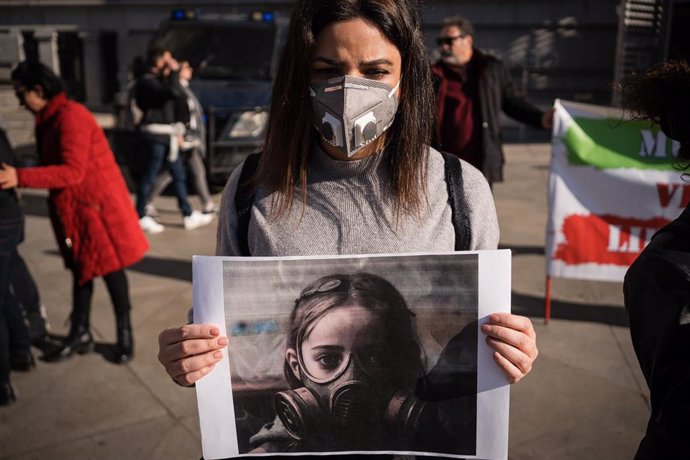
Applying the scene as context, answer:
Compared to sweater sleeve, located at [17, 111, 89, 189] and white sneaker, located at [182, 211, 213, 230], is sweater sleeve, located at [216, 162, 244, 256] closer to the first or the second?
sweater sleeve, located at [17, 111, 89, 189]

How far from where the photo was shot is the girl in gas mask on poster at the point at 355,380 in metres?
1.38

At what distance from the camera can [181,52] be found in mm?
9320

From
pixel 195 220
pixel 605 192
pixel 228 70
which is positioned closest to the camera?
pixel 605 192

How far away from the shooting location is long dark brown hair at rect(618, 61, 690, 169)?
1.43 metres

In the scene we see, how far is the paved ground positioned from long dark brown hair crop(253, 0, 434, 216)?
2121mm

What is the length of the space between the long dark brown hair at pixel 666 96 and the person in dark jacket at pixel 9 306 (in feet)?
11.0

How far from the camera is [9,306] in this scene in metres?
4.06

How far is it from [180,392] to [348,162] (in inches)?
107

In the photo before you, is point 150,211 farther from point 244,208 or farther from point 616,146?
point 244,208

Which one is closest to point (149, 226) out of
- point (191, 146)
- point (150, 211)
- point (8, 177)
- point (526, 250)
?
point (150, 211)

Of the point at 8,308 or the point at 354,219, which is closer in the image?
the point at 354,219

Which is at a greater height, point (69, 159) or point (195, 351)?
point (195, 351)

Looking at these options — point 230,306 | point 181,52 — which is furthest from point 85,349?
point 181,52

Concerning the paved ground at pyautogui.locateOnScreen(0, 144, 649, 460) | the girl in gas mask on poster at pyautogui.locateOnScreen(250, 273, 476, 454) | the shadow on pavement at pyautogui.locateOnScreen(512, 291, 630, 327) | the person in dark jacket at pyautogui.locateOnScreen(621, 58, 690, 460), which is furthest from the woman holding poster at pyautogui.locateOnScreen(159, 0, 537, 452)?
the shadow on pavement at pyautogui.locateOnScreen(512, 291, 630, 327)
